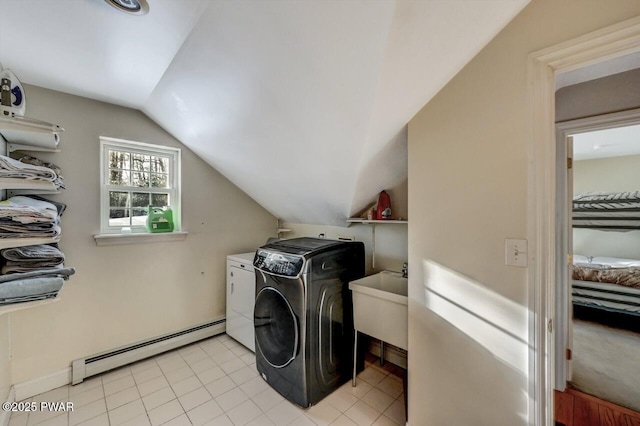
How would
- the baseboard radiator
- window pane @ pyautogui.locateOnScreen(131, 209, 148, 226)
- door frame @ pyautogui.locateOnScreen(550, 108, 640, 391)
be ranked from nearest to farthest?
door frame @ pyautogui.locateOnScreen(550, 108, 640, 391), the baseboard radiator, window pane @ pyautogui.locateOnScreen(131, 209, 148, 226)

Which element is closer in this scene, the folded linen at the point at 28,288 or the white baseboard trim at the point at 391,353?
the folded linen at the point at 28,288

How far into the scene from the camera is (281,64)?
130 cm

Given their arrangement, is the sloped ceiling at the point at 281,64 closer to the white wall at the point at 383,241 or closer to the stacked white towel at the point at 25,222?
the white wall at the point at 383,241

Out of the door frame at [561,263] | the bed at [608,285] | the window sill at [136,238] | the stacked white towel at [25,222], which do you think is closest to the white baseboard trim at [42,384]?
the window sill at [136,238]

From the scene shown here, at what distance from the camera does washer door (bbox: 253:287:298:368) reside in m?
1.88

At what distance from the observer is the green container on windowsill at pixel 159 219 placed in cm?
248

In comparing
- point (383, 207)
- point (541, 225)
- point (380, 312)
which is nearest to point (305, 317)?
point (380, 312)

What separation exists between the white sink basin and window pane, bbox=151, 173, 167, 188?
2140 millimetres

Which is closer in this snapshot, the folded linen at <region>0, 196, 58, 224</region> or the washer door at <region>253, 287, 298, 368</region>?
the folded linen at <region>0, 196, 58, 224</region>

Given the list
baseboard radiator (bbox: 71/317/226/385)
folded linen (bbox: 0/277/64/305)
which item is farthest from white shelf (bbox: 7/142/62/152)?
baseboard radiator (bbox: 71/317/226/385)

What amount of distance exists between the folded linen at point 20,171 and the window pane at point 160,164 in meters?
1.28

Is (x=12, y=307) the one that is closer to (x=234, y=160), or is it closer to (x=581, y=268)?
(x=234, y=160)

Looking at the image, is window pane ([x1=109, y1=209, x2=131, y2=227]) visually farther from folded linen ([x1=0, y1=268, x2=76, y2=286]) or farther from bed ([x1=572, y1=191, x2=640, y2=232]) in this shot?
bed ([x1=572, y1=191, x2=640, y2=232])

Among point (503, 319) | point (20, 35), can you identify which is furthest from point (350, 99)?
point (20, 35)
